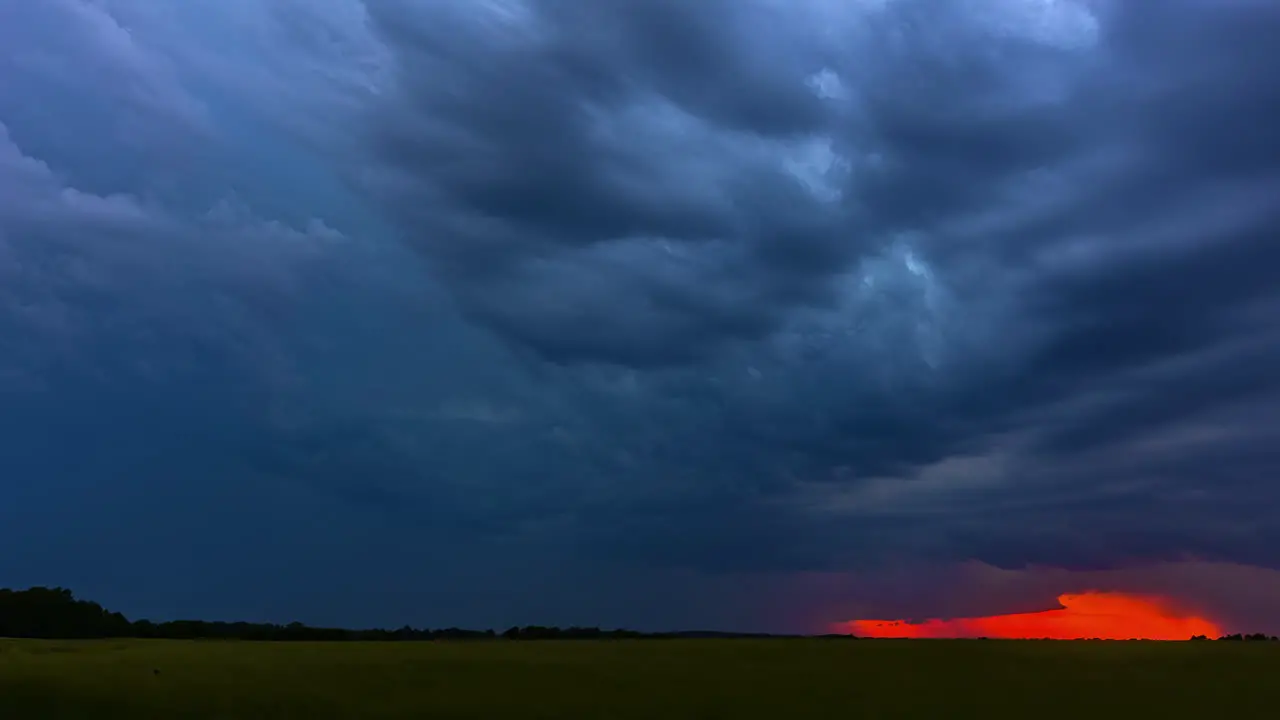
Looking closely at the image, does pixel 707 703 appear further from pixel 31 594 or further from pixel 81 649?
pixel 31 594

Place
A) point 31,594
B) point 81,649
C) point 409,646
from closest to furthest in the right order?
point 81,649, point 409,646, point 31,594

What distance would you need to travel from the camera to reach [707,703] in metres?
26.0

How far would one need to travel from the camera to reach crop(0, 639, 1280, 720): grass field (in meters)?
25.3

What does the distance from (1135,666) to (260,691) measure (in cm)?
2803

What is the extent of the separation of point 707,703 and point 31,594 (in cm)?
7283

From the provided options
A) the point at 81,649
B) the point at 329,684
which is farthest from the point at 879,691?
the point at 81,649

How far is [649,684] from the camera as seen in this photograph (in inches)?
1117

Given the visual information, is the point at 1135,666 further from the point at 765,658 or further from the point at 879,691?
the point at 765,658

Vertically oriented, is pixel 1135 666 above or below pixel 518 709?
above

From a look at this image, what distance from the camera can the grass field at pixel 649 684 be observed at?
2533cm

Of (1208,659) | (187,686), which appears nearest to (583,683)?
(187,686)

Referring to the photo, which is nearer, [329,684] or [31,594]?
[329,684]

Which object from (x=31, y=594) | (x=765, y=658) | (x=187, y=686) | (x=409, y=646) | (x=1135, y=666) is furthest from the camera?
(x=31, y=594)

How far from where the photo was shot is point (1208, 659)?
32.0 meters
